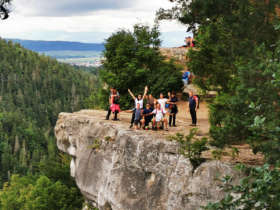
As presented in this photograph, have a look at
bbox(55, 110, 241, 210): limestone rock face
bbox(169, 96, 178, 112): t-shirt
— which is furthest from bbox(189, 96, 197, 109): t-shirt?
bbox(55, 110, 241, 210): limestone rock face

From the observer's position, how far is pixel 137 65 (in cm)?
2688

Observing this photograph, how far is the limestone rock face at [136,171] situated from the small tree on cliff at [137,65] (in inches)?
245

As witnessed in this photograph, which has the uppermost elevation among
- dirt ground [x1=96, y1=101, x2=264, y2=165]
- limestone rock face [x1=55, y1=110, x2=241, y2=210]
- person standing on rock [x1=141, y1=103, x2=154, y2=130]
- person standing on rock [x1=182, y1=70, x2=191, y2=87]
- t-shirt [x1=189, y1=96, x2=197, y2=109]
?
person standing on rock [x1=182, y1=70, x2=191, y2=87]

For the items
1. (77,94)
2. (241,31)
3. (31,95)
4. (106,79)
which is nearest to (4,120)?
(31,95)

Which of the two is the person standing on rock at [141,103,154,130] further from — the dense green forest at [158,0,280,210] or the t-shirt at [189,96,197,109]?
the dense green forest at [158,0,280,210]

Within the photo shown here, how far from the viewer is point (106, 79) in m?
27.0

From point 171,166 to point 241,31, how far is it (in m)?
6.90

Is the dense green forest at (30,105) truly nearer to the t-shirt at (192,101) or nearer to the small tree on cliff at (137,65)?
the small tree on cliff at (137,65)

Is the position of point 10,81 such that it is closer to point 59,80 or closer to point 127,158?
point 59,80

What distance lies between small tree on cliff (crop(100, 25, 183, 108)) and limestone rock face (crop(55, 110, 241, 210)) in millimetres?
6233

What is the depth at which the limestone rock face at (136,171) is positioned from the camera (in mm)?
12492

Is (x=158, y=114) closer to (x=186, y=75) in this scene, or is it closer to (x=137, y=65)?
(x=186, y=75)

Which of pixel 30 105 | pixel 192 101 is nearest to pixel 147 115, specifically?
pixel 192 101

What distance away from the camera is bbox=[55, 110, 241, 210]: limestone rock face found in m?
12.5
